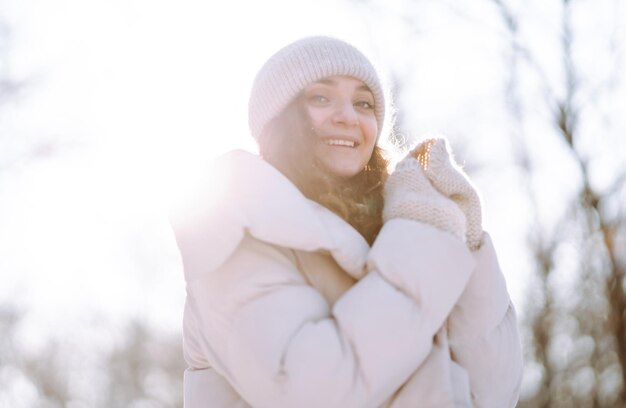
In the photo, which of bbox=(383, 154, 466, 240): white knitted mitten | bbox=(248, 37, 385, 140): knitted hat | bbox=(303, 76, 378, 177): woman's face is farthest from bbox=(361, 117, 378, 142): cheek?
bbox=(383, 154, 466, 240): white knitted mitten

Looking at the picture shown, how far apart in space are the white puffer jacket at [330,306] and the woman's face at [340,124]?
349 millimetres

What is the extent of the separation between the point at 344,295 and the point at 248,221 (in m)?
0.31

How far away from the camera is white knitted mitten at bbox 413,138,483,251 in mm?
2600

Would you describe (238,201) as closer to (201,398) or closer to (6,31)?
(201,398)

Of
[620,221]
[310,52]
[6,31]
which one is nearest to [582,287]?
[620,221]

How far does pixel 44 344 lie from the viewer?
28844 mm

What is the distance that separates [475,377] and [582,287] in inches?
663

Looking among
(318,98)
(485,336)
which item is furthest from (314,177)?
(485,336)

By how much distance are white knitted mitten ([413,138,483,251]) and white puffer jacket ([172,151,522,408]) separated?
0.05 metres

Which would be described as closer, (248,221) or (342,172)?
(248,221)

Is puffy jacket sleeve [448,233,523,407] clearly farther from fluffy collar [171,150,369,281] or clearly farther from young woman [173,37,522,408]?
fluffy collar [171,150,369,281]

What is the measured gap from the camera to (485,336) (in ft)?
8.35

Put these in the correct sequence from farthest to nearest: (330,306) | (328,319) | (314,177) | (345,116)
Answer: (345,116) < (314,177) < (330,306) < (328,319)

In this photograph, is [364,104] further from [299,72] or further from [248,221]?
[248,221]
